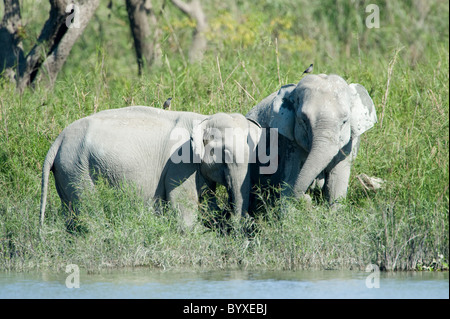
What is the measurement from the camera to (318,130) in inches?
271

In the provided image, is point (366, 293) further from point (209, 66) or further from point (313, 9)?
point (313, 9)

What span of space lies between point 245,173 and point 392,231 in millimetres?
1352

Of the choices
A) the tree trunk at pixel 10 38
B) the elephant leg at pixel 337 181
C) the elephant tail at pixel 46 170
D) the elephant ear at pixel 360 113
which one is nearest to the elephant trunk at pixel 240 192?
the elephant leg at pixel 337 181

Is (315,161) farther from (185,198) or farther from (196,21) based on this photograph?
(196,21)

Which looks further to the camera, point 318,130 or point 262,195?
point 262,195

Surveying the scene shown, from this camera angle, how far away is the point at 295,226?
6766 mm

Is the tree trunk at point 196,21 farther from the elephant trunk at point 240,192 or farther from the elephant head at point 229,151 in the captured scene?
the elephant trunk at point 240,192

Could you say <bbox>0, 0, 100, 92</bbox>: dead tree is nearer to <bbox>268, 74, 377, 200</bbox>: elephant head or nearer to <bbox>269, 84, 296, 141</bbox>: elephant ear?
<bbox>269, 84, 296, 141</bbox>: elephant ear

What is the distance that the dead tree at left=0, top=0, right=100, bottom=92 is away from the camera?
1076 cm

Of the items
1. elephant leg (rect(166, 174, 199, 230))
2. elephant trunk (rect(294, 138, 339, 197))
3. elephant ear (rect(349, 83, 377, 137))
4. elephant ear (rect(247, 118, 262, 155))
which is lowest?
elephant leg (rect(166, 174, 199, 230))

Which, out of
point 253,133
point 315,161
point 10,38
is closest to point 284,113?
point 253,133

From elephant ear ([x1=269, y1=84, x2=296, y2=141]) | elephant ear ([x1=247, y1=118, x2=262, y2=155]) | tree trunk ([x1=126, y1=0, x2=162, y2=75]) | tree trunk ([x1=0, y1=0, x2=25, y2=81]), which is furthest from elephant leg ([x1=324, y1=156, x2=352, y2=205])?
tree trunk ([x1=126, y1=0, x2=162, y2=75])

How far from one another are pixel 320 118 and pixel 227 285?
5.45 feet
